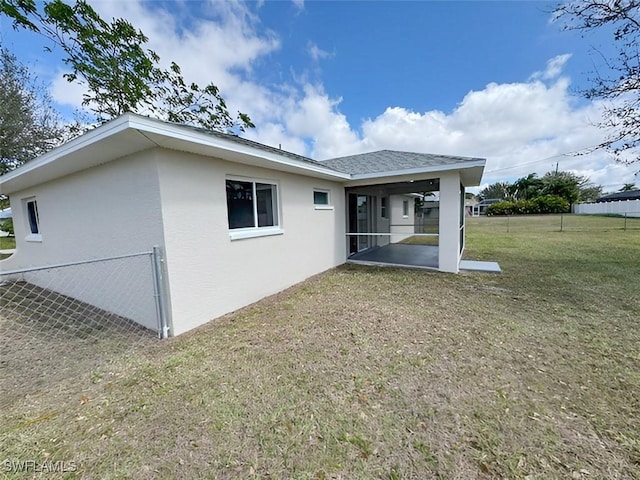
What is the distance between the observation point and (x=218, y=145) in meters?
3.75

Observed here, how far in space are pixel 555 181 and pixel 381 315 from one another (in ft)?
165

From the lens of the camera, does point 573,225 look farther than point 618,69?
Yes

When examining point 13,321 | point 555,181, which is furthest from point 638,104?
point 555,181

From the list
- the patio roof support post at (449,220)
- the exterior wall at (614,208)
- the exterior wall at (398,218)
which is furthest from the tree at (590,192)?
the patio roof support post at (449,220)

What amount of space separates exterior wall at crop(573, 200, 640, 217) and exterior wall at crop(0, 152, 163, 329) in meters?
38.6

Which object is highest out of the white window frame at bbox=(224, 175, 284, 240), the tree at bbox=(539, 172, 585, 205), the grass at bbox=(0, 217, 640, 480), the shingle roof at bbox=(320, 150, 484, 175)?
the tree at bbox=(539, 172, 585, 205)

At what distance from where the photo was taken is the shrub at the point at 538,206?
117 ft

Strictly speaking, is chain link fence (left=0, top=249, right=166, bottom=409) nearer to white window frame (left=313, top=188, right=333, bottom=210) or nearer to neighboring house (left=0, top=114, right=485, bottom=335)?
neighboring house (left=0, top=114, right=485, bottom=335)

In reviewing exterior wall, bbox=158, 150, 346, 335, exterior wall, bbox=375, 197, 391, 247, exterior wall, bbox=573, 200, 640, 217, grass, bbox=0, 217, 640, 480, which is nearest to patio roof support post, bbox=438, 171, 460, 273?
→ grass, bbox=0, 217, 640, 480

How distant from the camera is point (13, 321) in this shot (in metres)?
4.50

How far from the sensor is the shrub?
35719 mm

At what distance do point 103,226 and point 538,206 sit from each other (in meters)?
47.4

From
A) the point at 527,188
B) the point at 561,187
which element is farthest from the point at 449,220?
the point at 527,188

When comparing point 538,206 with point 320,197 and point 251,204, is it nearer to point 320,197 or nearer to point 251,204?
point 320,197
